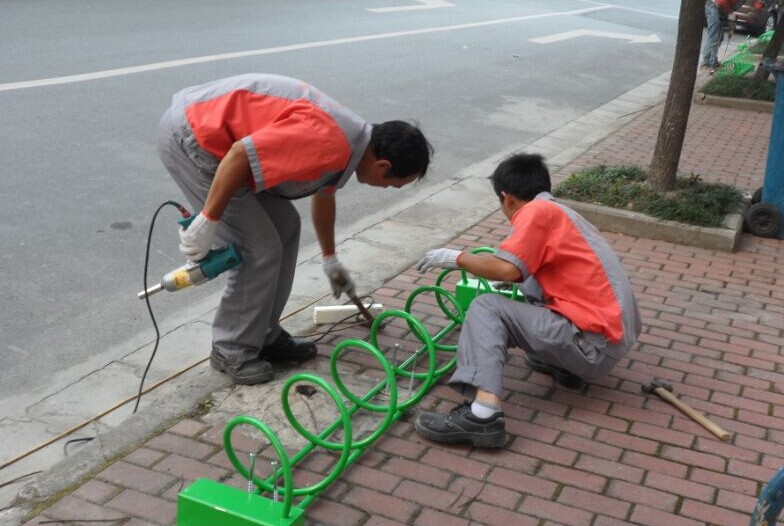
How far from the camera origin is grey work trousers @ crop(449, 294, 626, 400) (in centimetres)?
375

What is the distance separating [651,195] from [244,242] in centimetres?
393

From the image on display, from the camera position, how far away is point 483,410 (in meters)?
3.62

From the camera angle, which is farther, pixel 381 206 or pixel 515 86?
pixel 515 86

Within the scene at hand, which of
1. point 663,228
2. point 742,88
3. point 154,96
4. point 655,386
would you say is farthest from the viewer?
point 742,88

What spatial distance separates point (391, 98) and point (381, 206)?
12.4ft

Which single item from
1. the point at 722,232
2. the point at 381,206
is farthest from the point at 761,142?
the point at 381,206

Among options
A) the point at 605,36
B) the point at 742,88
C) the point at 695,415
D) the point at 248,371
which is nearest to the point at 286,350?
the point at 248,371

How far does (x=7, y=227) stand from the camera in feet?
19.3

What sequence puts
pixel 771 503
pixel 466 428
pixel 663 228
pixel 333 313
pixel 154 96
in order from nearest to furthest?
pixel 771 503
pixel 466 428
pixel 333 313
pixel 663 228
pixel 154 96

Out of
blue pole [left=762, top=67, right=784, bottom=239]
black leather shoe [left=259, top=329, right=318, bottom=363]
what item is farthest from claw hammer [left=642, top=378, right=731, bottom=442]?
blue pole [left=762, top=67, right=784, bottom=239]

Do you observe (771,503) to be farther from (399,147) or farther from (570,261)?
(399,147)

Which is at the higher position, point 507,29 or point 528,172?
point 528,172

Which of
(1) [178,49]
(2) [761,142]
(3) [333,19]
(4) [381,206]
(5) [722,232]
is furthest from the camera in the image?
(3) [333,19]

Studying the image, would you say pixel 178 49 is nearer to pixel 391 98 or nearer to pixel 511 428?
pixel 391 98
